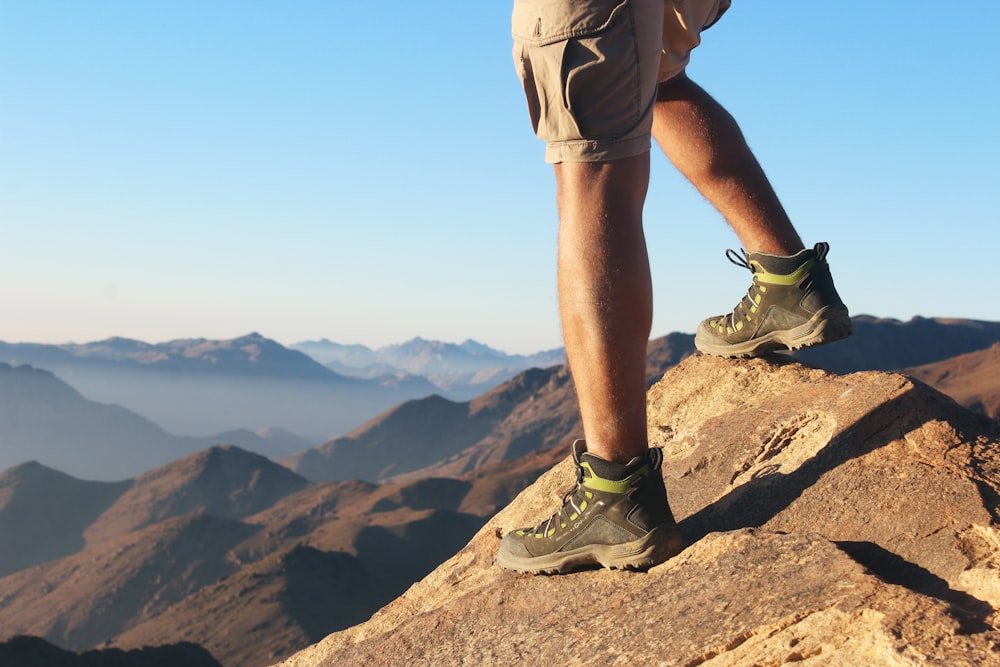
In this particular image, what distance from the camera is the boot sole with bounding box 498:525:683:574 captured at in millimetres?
2291

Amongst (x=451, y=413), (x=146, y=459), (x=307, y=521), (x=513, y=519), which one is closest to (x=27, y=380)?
(x=146, y=459)

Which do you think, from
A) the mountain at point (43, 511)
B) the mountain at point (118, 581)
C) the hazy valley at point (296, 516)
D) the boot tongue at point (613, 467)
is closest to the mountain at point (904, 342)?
the hazy valley at point (296, 516)

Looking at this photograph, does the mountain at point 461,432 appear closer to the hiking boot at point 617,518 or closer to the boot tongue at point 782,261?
the boot tongue at point 782,261

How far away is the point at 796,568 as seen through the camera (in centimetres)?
203

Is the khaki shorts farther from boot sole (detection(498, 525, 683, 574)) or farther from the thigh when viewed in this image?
boot sole (detection(498, 525, 683, 574))

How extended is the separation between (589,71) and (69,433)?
13057cm

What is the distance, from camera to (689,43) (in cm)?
269

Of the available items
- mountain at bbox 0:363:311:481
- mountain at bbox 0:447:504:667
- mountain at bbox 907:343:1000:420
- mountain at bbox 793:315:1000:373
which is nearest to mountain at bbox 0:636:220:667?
mountain at bbox 0:447:504:667

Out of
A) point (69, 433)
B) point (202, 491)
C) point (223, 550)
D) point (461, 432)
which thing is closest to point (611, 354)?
point (223, 550)

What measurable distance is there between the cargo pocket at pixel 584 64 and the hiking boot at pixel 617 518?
0.82 meters

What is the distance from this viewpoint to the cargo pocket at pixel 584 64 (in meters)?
2.12

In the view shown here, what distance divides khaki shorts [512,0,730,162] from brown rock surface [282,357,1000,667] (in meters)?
1.04

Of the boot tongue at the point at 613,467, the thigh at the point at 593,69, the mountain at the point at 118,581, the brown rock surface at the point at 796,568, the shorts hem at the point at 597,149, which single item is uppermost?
the thigh at the point at 593,69

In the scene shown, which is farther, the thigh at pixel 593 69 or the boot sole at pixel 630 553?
the boot sole at pixel 630 553
